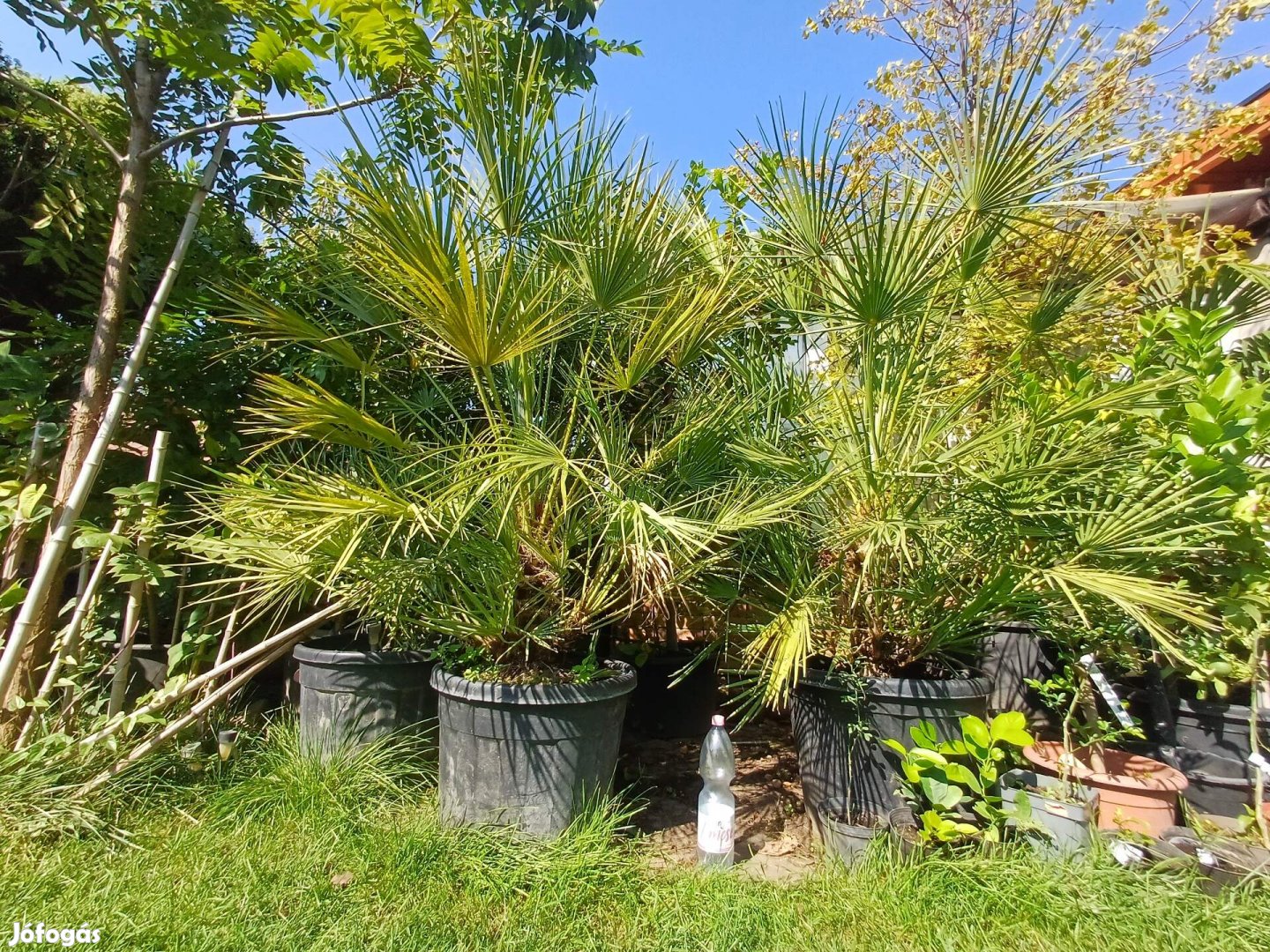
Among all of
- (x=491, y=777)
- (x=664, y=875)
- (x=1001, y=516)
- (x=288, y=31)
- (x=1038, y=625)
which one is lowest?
(x=664, y=875)

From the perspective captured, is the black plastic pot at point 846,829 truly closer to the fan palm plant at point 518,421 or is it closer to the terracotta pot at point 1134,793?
the terracotta pot at point 1134,793

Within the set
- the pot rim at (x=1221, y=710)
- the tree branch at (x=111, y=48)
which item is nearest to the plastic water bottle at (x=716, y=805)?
the pot rim at (x=1221, y=710)

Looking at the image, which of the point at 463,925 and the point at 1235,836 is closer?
the point at 463,925

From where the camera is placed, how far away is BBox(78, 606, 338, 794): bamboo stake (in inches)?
80.4

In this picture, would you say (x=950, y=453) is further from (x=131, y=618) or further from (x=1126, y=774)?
(x=131, y=618)

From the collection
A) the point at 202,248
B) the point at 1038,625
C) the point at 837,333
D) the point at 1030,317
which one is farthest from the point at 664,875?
the point at 202,248

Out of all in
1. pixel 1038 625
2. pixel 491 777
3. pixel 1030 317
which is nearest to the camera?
pixel 491 777

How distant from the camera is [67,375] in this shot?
278cm

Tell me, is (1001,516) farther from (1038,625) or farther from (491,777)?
(491,777)

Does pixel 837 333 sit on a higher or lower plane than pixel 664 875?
higher

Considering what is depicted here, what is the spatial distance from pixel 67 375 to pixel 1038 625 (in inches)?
156

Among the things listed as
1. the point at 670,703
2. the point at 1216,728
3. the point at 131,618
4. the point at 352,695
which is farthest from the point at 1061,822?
the point at 131,618

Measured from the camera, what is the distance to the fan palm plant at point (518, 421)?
1873 mm

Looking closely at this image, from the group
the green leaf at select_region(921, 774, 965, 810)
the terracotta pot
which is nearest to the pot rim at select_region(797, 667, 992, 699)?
the green leaf at select_region(921, 774, 965, 810)
